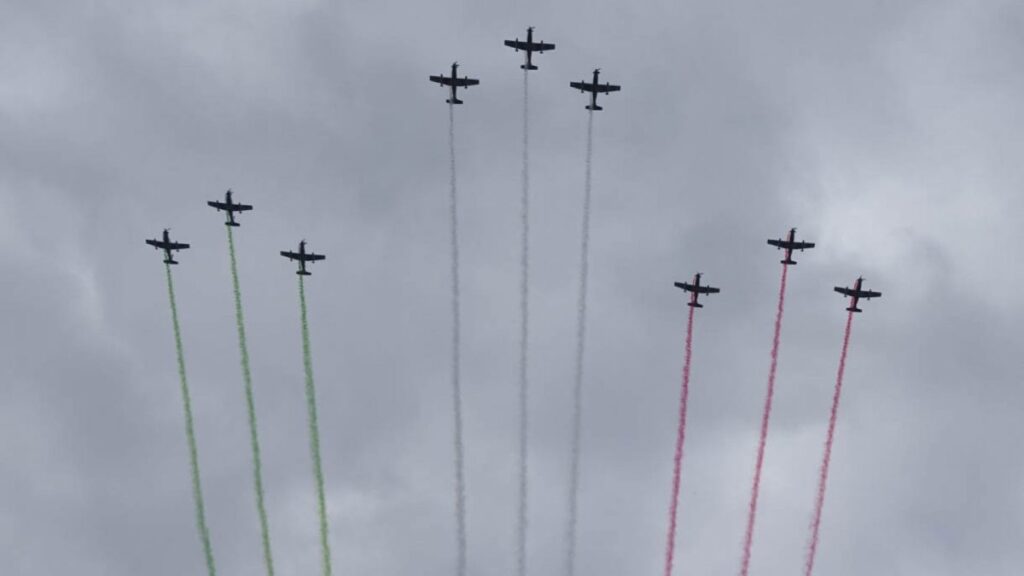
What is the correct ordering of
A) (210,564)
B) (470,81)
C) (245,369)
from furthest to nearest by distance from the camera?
1. (470,81)
2. (245,369)
3. (210,564)

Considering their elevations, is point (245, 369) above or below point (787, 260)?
below

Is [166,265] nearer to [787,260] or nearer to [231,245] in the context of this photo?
[231,245]

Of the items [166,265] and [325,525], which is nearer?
[325,525]

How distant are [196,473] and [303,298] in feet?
69.9

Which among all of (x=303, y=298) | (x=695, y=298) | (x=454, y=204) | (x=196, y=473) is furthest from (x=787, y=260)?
(x=196, y=473)

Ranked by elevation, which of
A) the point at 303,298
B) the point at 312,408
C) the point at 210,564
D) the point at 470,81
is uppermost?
the point at 470,81

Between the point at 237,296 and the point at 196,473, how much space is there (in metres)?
18.9

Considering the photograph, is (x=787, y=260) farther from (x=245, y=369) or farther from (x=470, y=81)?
(x=245, y=369)

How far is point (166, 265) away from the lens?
199 meters

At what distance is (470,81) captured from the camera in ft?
640

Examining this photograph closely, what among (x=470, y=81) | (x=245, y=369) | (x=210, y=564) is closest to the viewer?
(x=210, y=564)

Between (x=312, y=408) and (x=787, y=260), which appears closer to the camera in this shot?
(x=312, y=408)

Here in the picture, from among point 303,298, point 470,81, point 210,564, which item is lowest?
point 210,564

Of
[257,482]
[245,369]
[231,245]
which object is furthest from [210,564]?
[231,245]
